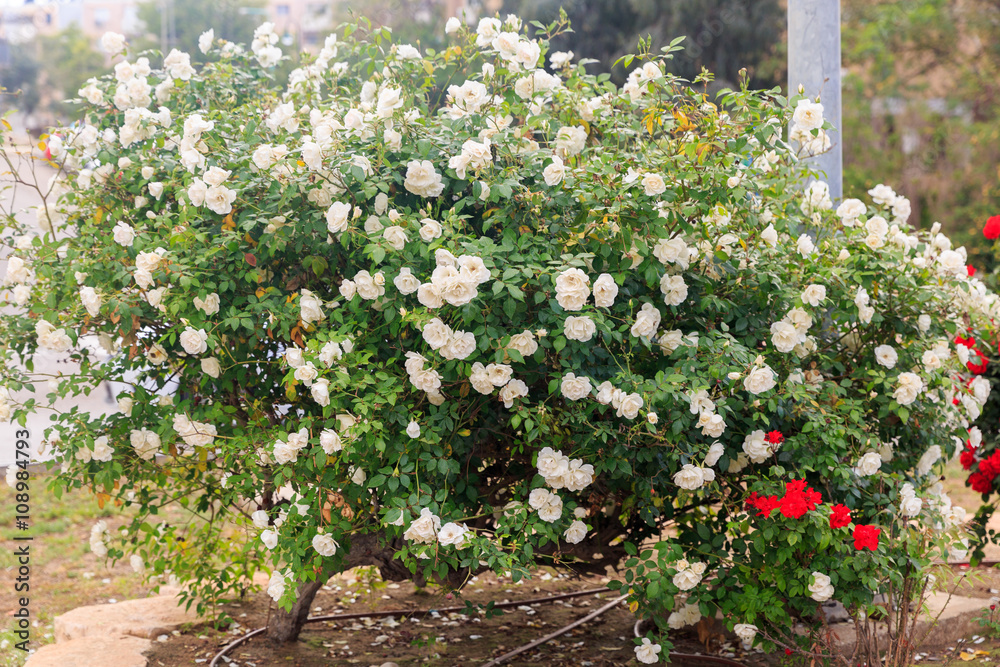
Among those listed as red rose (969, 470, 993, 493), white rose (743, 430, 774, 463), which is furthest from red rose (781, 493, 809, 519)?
red rose (969, 470, 993, 493)

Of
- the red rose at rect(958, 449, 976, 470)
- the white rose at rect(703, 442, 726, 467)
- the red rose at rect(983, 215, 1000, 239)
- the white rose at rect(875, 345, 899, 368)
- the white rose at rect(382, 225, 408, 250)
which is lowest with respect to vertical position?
the red rose at rect(958, 449, 976, 470)

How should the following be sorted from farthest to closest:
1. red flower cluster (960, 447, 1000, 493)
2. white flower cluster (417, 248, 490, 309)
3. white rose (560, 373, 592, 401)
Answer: red flower cluster (960, 447, 1000, 493)
white rose (560, 373, 592, 401)
white flower cluster (417, 248, 490, 309)

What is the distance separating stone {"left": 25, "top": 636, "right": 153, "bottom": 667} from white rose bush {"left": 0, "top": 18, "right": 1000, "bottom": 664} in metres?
0.39

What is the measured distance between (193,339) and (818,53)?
2.61 m

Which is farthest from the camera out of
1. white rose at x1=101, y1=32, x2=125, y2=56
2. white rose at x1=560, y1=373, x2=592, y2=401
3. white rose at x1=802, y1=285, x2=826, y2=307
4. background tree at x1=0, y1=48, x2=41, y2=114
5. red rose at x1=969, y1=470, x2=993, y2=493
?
background tree at x1=0, y1=48, x2=41, y2=114

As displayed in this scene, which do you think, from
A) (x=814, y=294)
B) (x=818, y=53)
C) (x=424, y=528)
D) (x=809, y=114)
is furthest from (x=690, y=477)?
(x=818, y=53)

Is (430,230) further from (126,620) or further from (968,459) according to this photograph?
(968,459)

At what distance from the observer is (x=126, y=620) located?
349cm

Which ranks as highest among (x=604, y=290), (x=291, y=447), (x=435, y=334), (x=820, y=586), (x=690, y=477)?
(x=604, y=290)

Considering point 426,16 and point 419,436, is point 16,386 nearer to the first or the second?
point 419,436

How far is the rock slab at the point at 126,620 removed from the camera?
340cm

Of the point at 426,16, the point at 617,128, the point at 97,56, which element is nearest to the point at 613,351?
the point at 617,128

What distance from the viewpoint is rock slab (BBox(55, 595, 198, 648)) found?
3.40 meters

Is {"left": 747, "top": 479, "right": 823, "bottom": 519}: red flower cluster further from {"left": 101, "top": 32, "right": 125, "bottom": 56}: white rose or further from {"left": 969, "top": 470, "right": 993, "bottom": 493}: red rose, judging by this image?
{"left": 101, "top": 32, "right": 125, "bottom": 56}: white rose
